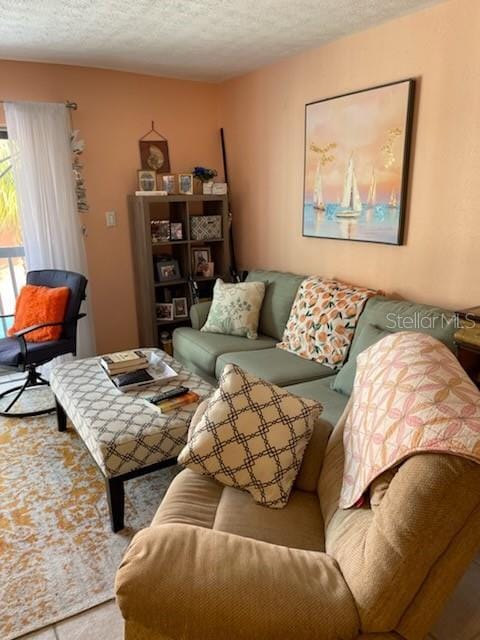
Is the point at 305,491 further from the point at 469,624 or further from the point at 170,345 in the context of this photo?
the point at 170,345

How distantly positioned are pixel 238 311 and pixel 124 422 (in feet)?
4.64

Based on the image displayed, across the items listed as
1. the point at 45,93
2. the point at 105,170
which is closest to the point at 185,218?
the point at 105,170

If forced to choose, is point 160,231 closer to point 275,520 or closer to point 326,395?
point 326,395

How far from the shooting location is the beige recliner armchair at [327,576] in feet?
3.23

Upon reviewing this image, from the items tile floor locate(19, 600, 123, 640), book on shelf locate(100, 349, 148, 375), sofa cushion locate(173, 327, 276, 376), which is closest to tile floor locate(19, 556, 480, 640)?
tile floor locate(19, 600, 123, 640)

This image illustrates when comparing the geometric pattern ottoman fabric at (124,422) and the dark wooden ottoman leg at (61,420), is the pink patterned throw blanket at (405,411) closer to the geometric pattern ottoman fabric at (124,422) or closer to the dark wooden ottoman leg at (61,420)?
the geometric pattern ottoman fabric at (124,422)

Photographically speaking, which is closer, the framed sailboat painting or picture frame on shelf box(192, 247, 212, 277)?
the framed sailboat painting

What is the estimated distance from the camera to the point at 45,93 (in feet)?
10.8

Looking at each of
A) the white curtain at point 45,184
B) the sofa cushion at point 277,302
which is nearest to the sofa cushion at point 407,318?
the sofa cushion at point 277,302

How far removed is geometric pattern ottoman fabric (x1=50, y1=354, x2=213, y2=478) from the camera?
74.4 inches

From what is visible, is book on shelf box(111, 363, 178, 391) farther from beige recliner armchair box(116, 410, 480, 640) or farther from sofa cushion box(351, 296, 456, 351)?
beige recliner armchair box(116, 410, 480, 640)

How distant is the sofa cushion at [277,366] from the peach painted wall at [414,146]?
693 mm

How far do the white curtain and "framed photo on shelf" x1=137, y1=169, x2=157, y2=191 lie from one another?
1.74 ft

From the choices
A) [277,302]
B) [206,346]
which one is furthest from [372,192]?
[206,346]
